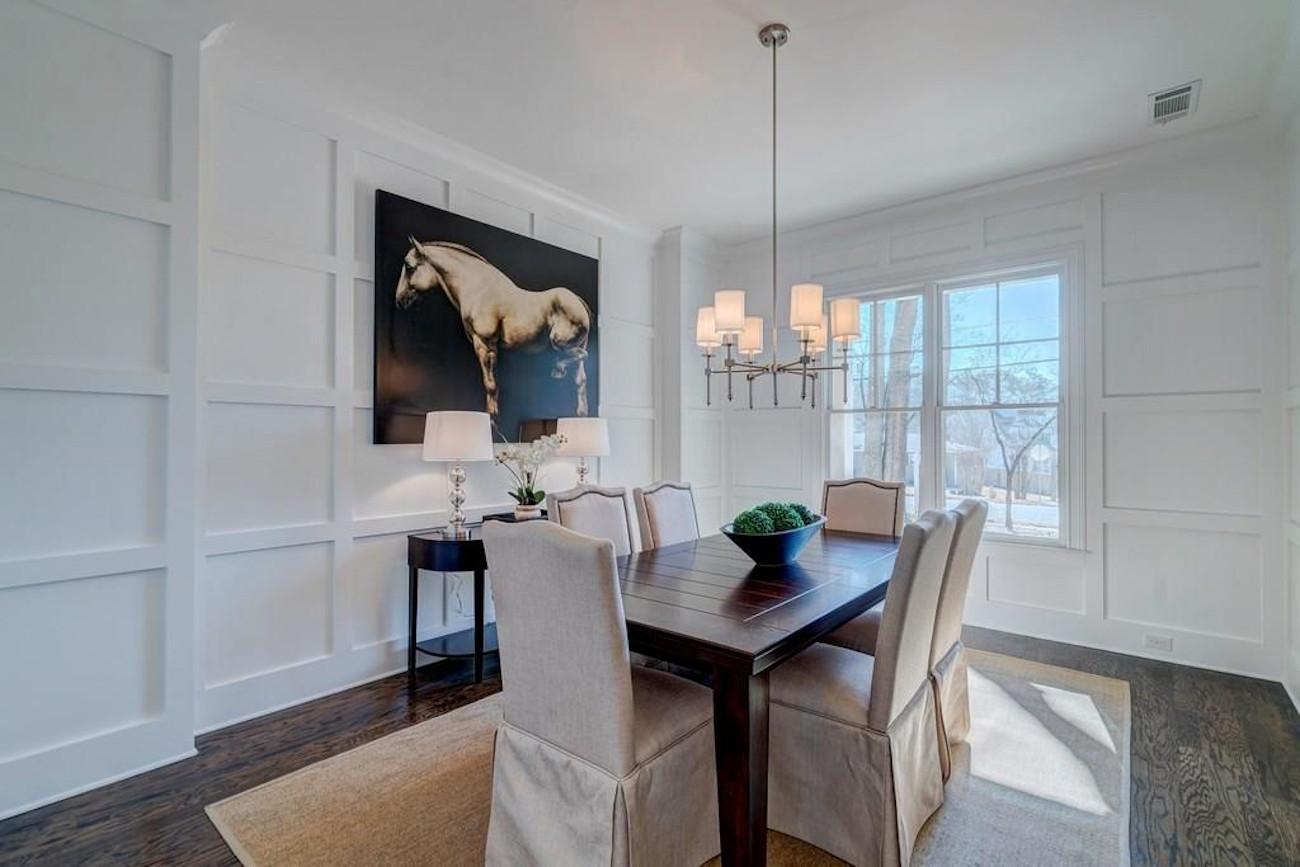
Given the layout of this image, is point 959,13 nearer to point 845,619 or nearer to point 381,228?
point 845,619

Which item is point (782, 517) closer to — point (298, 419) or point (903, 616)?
point (903, 616)

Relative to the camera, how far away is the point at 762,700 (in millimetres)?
1566

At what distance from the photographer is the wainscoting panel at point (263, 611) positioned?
2.61 meters

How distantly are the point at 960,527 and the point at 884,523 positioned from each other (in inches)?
48.2

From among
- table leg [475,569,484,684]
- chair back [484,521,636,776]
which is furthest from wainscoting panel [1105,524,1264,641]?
table leg [475,569,484,684]

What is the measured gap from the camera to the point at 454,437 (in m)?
3.01

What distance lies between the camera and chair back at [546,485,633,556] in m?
2.69

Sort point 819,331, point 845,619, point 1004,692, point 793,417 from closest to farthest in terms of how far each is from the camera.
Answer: point 845,619
point 819,331
point 1004,692
point 793,417

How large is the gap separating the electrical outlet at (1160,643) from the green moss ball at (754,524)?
2.74 meters

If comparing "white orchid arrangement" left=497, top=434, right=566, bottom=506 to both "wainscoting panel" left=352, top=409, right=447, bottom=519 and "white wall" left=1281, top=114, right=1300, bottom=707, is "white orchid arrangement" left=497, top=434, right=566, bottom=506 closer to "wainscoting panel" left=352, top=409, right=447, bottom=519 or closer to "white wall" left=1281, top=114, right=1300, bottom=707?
"wainscoting panel" left=352, top=409, right=447, bottom=519

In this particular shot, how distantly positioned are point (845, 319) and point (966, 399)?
1970mm

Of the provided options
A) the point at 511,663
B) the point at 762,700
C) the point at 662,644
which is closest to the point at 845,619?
the point at 762,700

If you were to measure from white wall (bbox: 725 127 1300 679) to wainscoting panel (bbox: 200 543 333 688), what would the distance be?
12.9 feet

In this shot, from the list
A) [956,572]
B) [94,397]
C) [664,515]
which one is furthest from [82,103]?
[956,572]
